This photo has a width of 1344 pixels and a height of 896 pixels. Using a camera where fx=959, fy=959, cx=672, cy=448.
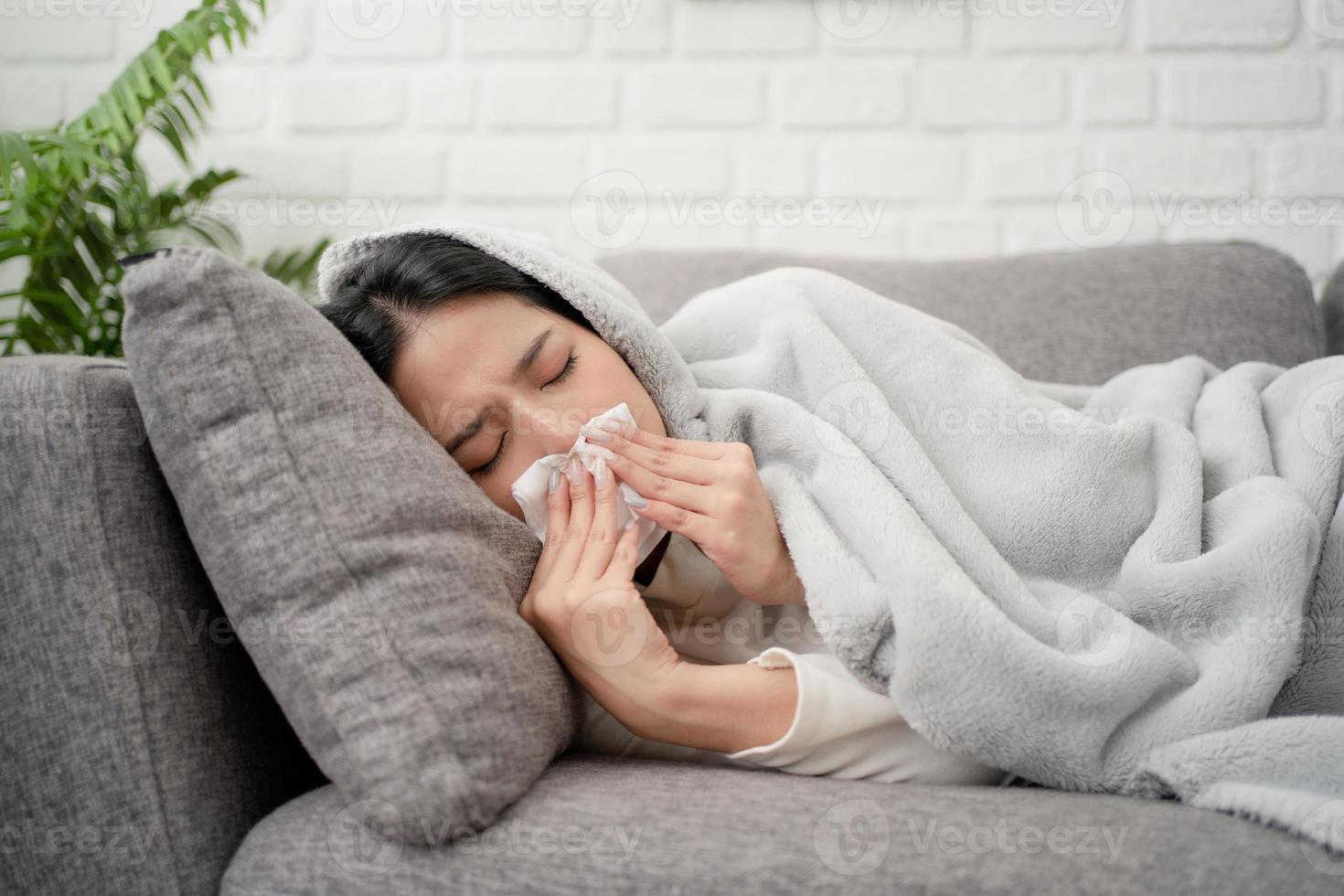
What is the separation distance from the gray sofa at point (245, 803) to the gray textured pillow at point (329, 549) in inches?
2.5

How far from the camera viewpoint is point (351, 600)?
0.79 meters

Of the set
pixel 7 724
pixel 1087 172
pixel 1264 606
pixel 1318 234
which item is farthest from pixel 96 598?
pixel 1318 234

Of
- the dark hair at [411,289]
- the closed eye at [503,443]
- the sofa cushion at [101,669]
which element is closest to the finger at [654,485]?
the closed eye at [503,443]

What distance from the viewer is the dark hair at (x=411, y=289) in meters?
1.11

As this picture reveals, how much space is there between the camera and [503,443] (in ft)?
3.53

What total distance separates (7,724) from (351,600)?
31 centimetres

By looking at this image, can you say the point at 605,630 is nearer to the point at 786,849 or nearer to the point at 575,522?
the point at 575,522

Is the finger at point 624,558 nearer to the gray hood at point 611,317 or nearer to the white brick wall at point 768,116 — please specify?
the gray hood at point 611,317

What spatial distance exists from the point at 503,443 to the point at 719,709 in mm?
383

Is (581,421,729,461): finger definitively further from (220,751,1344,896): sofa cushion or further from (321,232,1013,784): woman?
(220,751,1344,896): sofa cushion

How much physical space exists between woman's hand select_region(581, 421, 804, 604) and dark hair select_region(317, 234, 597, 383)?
0.23 meters

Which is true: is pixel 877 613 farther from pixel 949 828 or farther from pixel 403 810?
pixel 403 810

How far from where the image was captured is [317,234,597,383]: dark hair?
1.11 m

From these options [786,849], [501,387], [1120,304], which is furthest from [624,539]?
[1120,304]
